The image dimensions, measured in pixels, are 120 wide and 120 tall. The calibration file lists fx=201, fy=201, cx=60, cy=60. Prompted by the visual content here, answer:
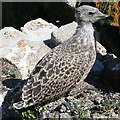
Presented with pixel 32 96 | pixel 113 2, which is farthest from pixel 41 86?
pixel 113 2

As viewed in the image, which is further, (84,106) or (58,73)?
(84,106)

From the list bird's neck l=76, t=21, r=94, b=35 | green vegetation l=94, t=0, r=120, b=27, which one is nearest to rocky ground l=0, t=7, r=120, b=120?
bird's neck l=76, t=21, r=94, b=35

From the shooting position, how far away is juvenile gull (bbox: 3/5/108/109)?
3.66m

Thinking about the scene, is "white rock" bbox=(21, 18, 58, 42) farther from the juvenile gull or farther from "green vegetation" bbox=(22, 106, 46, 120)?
"green vegetation" bbox=(22, 106, 46, 120)

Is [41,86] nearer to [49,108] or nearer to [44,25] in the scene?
[49,108]

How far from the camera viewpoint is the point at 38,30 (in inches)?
314

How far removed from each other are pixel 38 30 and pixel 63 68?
14.8 ft

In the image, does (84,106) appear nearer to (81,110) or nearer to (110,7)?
(81,110)

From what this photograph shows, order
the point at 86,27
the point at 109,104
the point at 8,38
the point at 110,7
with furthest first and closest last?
the point at 110,7 < the point at 8,38 < the point at 86,27 < the point at 109,104

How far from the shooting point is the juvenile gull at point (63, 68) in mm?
3665

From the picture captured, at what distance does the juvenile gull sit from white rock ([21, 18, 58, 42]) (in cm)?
327

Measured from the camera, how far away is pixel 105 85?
497 centimetres

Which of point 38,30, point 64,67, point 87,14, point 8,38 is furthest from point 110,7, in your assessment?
point 64,67

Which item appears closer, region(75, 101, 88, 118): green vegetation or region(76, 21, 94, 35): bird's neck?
region(75, 101, 88, 118): green vegetation
